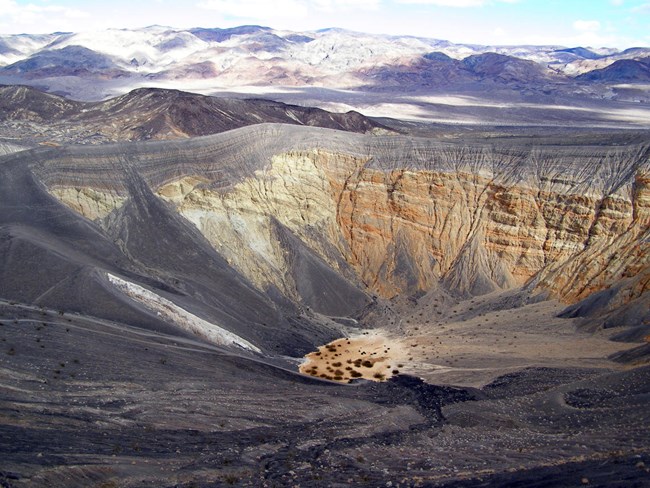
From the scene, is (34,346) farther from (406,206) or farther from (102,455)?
(406,206)

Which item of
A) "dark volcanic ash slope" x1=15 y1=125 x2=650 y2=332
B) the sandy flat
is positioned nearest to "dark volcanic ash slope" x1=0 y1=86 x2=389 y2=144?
"dark volcanic ash slope" x1=15 y1=125 x2=650 y2=332

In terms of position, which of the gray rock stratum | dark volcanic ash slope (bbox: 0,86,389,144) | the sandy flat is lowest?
the sandy flat

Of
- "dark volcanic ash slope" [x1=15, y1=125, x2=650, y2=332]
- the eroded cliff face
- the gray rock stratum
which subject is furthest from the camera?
the eroded cliff face

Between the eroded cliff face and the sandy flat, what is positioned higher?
the eroded cliff face

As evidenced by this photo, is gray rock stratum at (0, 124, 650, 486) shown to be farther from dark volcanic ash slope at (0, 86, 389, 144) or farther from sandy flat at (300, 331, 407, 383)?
dark volcanic ash slope at (0, 86, 389, 144)

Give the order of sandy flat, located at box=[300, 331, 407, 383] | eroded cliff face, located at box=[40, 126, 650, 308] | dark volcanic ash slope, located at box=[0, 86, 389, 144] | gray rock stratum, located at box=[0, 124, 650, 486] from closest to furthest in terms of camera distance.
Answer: gray rock stratum, located at box=[0, 124, 650, 486], sandy flat, located at box=[300, 331, 407, 383], eroded cliff face, located at box=[40, 126, 650, 308], dark volcanic ash slope, located at box=[0, 86, 389, 144]

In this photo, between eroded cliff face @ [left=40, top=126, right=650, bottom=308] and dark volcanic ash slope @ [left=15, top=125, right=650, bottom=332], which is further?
eroded cliff face @ [left=40, top=126, right=650, bottom=308]

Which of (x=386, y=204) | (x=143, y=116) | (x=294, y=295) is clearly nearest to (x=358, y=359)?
(x=294, y=295)
